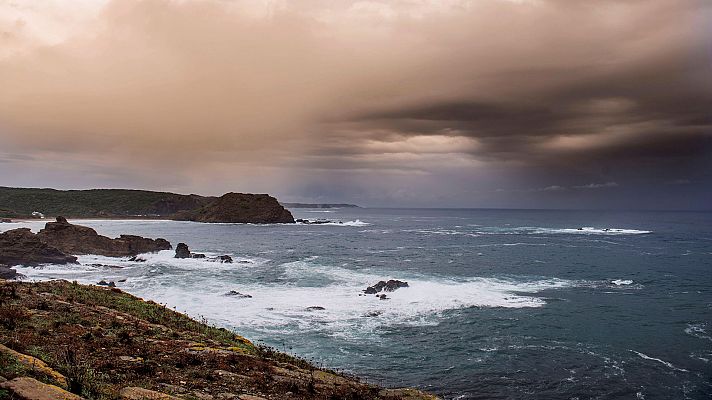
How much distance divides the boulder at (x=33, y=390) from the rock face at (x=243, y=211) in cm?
15180

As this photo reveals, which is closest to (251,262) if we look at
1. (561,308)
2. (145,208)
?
(561,308)

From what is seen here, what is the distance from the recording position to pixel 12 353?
8.80 metres

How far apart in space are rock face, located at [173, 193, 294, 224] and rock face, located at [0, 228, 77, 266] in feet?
342

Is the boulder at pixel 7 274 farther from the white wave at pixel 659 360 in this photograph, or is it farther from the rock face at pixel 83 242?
the white wave at pixel 659 360

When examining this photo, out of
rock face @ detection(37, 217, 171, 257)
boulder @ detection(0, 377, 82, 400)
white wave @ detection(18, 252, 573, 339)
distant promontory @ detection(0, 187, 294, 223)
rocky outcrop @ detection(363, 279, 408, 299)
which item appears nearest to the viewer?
boulder @ detection(0, 377, 82, 400)

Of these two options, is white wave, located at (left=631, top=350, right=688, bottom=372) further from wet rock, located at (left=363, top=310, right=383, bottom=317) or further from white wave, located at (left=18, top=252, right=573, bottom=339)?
wet rock, located at (left=363, top=310, right=383, bottom=317)

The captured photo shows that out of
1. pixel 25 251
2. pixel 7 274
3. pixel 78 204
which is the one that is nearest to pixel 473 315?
pixel 7 274

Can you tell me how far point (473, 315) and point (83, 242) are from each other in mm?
54120

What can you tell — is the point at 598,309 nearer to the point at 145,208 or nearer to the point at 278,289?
the point at 278,289

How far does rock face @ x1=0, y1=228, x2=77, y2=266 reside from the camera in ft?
158

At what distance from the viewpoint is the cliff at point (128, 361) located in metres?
8.09

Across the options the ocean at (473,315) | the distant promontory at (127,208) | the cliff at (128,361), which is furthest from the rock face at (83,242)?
the distant promontory at (127,208)

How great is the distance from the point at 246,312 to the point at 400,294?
13.4 metres

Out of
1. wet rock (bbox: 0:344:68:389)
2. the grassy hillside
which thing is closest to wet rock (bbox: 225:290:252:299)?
wet rock (bbox: 0:344:68:389)
